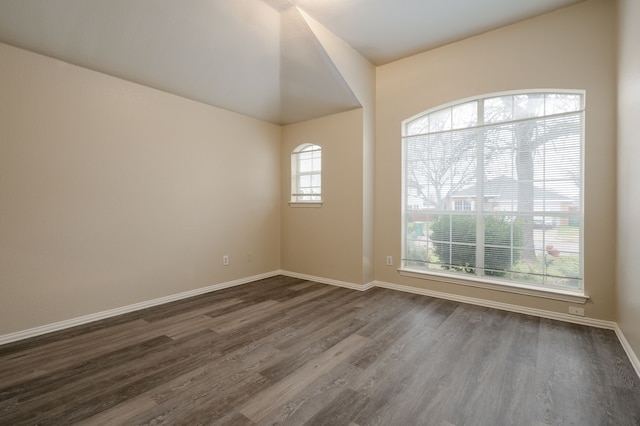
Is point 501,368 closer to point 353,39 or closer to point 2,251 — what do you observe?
point 353,39

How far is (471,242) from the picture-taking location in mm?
3480

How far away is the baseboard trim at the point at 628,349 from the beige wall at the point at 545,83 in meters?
0.21

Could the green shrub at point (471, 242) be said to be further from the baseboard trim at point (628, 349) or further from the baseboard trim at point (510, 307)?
the baseboard trim at point (628, 349)

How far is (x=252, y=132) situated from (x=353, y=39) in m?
1.92

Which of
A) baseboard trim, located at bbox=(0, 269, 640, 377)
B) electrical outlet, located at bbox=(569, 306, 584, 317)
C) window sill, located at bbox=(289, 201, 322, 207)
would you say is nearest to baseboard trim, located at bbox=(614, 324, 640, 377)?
baseboard trim, located at bbox=(0, 269, 640, 377)

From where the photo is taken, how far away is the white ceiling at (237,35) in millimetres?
2453

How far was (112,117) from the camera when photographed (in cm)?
300

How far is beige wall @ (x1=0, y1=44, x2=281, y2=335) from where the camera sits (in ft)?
8.20

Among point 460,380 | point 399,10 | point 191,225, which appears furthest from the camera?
point 191,225

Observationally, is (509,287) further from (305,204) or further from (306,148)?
(306,148)

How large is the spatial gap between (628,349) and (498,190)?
1.72 metres

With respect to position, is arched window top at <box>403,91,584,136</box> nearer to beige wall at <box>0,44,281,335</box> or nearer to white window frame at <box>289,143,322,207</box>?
white window frame at <box>289,143,322,207</box>

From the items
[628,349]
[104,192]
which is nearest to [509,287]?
[628,349]

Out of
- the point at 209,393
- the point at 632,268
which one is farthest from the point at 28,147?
the point at 632,268
